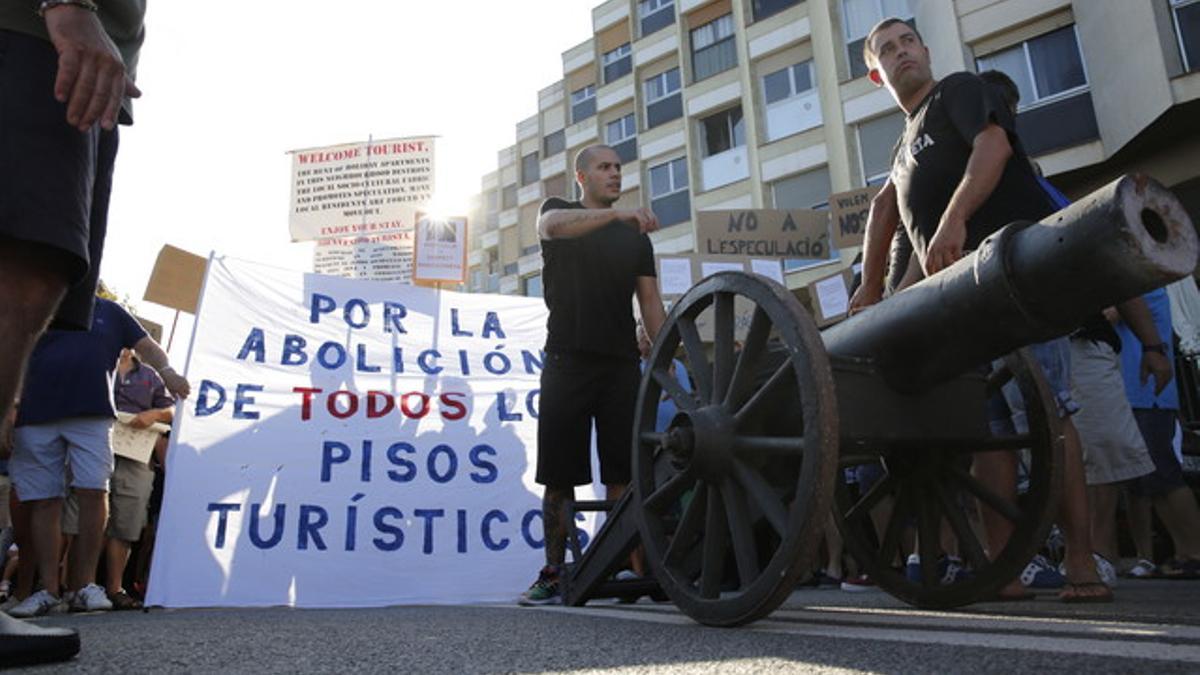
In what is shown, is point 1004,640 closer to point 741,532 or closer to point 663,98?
point 741,532

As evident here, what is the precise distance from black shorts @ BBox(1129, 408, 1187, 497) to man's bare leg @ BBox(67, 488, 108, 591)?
178 inches

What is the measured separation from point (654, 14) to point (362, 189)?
15883 millimetres

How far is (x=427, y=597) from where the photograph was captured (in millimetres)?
4156

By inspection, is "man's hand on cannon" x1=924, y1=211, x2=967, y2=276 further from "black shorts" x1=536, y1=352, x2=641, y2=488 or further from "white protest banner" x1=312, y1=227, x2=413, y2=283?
"white protest banner" x1=312, y1=227, x2=413, y2=283

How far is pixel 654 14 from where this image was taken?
22562 mm

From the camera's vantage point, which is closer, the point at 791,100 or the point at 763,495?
the point at 763,495

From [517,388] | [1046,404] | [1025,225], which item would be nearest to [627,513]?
[1046,404]

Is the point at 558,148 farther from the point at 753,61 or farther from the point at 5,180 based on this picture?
the point at 5,180

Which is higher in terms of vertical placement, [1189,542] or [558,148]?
[558,148]

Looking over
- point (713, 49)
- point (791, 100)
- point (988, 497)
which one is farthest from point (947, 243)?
point (713, 49)

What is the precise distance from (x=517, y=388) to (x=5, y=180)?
11.6 ft

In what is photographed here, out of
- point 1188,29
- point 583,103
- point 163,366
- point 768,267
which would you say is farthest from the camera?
point 583,103

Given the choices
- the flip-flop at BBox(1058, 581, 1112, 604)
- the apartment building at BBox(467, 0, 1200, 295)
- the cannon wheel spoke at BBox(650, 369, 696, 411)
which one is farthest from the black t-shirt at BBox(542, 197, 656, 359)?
the apartment building at BBox(467, 0, 1200, 295)

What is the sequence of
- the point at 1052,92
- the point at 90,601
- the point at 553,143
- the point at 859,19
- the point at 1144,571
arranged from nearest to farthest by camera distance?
the point at 90,601
the point at 1144,571
the point at 1052,92
the point at 859,19
the point at 553,143
